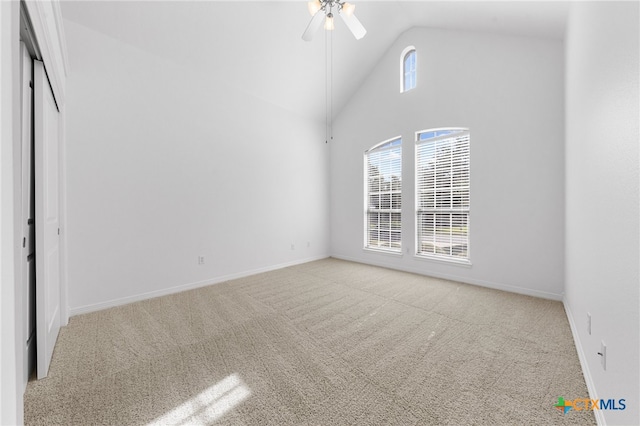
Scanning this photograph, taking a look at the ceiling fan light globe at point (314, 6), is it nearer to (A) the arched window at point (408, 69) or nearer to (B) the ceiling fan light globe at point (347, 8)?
(B) the ceiling fan light globe at point (347, 8)

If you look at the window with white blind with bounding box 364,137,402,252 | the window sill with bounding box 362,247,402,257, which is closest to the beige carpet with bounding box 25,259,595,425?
the window sill with bounding box 362,247,402,257

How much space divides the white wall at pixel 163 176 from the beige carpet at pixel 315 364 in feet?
1.80

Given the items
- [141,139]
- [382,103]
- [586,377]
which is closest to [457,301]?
[586,377]

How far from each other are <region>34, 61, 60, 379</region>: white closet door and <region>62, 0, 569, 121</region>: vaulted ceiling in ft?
4.72

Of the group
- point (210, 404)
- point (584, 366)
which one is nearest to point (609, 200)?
point (584, 366)

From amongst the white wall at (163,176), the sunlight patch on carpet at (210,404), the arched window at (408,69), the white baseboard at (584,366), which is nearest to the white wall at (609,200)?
the white baseboard at (584,366)

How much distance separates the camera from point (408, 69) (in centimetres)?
463

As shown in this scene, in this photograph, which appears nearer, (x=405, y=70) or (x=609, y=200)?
(x=609, y=200)

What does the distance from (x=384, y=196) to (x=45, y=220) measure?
4544 mm

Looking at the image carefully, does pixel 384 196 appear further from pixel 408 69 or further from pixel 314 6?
pixel 314 6

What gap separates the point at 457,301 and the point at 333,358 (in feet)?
6.28

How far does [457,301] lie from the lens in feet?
10.3

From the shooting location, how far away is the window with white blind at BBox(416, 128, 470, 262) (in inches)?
156

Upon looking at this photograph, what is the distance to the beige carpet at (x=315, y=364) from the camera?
4.85 feet
